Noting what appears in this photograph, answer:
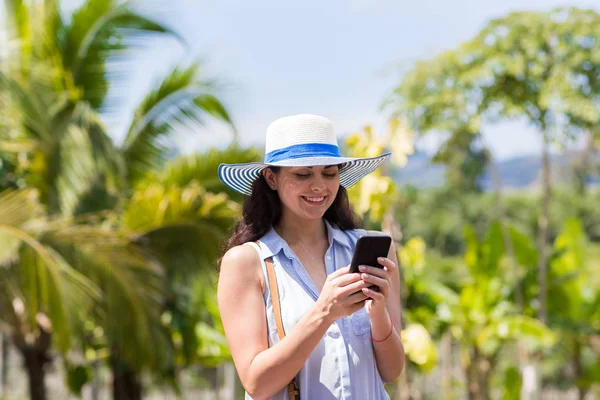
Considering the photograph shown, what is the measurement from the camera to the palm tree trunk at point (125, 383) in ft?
30.2

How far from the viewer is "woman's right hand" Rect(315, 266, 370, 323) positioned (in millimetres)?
1678

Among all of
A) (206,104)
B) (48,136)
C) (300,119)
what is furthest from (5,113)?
(300,119)

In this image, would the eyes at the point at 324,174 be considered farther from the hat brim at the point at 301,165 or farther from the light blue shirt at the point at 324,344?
the light blue shirt at the point at 324,344

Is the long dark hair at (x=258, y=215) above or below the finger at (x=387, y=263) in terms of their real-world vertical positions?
above

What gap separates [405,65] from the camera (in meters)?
11.7

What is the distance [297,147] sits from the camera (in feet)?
6.20

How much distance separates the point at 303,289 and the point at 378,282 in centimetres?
22

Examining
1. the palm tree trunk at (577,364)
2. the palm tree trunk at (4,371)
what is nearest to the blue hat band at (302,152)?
the palm tree trunk at (577,364)

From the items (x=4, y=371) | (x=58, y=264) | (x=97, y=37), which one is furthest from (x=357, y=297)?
(x=4, y=371)

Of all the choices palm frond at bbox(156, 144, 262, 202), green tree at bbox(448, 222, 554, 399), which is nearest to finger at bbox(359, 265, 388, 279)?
palm frond at bbox(156, 144, 262, 202)

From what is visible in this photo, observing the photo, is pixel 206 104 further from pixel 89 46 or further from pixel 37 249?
pixel 37 249

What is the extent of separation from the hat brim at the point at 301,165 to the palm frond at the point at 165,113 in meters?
6.86

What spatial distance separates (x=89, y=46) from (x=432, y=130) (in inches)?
192

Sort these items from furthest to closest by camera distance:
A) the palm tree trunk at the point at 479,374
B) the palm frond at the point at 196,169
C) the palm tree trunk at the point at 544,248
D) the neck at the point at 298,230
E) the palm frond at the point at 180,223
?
the palm tree trunk at the point at 479,374 → the palm tree trunk at the point at 544,248 → the palm frond at the point at 196,169 → the palm frond at the point at 180,223 → the neck at the point at 298,230
